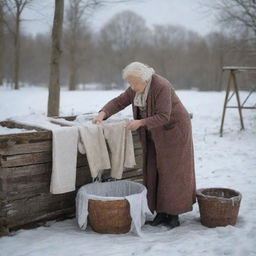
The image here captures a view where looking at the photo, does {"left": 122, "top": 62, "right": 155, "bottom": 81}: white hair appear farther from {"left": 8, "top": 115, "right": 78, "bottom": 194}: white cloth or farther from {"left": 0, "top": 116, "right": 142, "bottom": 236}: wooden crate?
{"left": 0, "top": 116, "right": 142, "bottom": 236}: wooden crate

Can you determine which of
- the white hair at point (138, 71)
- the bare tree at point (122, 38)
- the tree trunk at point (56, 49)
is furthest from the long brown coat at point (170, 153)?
the bare tree at point (122, 38)

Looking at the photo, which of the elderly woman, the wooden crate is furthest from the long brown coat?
the wooden crate

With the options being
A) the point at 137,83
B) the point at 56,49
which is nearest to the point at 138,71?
the point at 137,83

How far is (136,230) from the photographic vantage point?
3734 mm

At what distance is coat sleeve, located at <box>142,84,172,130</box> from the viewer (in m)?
3.66

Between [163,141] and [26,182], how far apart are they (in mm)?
1354

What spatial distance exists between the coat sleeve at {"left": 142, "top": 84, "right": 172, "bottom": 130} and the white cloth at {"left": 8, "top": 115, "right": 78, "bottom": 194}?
2.35ft

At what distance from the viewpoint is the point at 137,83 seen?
3803 millimetres

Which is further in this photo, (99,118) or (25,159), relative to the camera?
(99,118)

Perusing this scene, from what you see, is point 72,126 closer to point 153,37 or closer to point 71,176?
point 71,176

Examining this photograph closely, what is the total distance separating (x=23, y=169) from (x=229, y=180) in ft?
10.2

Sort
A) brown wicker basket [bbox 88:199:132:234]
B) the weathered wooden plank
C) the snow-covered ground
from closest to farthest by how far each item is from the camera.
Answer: the snow-covered ground → the weathered wooden plank → brown wicker basket [bbox 88:199:132:234]

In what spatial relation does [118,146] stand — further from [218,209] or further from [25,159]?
[218,209]

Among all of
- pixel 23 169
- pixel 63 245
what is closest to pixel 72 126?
pixel 23 169
